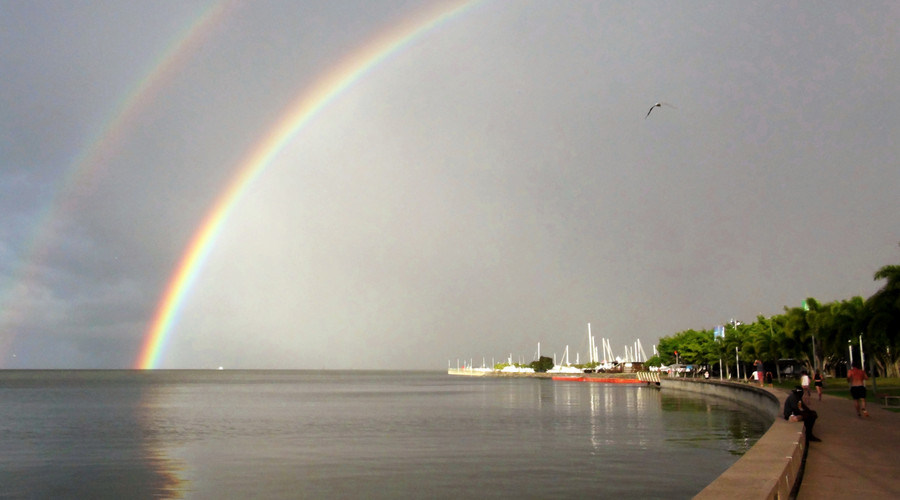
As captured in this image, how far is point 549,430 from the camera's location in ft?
141

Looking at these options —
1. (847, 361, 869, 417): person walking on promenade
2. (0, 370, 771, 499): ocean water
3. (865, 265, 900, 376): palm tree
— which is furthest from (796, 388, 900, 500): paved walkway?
(865, 265, 900, 376): palm tree

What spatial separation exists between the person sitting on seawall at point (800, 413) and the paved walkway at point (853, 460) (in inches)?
17.9

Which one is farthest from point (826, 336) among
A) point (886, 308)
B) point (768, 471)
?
point (768, 471)

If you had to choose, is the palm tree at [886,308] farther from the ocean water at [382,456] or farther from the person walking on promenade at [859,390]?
the person walking on promenade at [859,390]

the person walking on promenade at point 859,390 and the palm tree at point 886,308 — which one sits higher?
the palm tree at point 886,308

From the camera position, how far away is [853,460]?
17156 millimetres

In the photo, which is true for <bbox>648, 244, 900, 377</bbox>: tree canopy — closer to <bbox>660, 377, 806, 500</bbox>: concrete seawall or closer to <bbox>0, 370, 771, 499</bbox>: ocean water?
<bbox>0, 370, 771, 499</bbox>: ocean water

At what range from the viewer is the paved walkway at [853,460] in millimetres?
13672

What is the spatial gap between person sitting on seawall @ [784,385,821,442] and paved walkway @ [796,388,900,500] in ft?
1.49

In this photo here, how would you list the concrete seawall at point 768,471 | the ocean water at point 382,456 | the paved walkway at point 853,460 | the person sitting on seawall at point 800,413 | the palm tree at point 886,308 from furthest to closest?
the palm tree at point 886,308, the ocean water at point 382,456, the person sitting on seawall at point 800,413, the paved walkway at point 853,460, the concrete seawall at point 768,471

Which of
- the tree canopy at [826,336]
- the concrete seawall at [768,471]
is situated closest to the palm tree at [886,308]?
the tree canopy at [826,336]

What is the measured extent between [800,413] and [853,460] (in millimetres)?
4855

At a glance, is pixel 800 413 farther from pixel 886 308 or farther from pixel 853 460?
pixel 886 308

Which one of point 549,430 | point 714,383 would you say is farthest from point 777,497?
point 714,383
